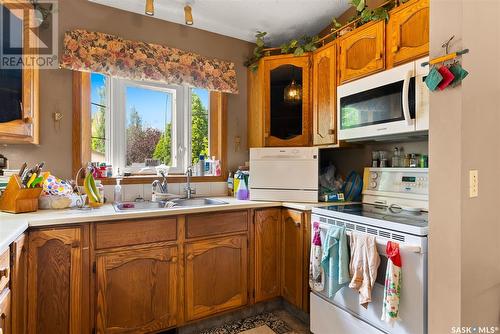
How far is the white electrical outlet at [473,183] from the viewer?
42.4 inches

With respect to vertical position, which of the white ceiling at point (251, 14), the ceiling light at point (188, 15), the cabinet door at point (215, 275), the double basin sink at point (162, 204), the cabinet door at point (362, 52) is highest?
the white ceiling at point (251, 14)

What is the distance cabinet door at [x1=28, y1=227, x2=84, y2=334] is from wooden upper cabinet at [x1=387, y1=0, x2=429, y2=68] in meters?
2.10

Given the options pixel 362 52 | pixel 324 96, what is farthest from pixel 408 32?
pixel 324 96

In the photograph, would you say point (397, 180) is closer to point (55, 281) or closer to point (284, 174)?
point (284, 174)

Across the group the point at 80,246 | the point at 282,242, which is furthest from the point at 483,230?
the point at 80,246

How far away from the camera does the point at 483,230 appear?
Result: 3.70 feet

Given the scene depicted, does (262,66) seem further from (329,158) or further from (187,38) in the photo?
(329,158)

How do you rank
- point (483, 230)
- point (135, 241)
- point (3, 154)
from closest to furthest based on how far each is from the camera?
point (483, 230) < point (135, 241) < point (3, 154)

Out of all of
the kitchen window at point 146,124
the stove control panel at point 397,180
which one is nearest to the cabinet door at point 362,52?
the stove control panel at point 397,180

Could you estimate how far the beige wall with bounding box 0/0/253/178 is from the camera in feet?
6.37

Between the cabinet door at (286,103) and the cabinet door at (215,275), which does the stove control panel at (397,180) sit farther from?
the cabinet door at (215,275)

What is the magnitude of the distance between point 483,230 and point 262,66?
1.97 m

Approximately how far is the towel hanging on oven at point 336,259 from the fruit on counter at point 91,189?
1.52m

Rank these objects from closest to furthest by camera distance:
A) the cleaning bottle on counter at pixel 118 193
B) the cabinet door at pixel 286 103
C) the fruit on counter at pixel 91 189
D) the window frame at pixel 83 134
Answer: the fruit on counter at pixel 91 189 < the window frame at pixel 83 134 < the cleaning bottle on counter at pixel 118 193 < the cabinet door at pixel 286 103
